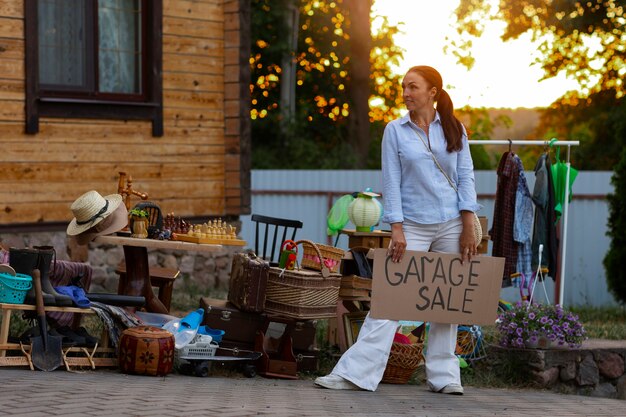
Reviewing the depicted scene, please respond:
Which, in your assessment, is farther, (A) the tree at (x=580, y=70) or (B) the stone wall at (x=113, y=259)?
(A) the tree at (x=580, y=70)

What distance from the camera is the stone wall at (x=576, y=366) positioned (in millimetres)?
9734

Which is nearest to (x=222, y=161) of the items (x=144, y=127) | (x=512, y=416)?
(x=144, y=127)

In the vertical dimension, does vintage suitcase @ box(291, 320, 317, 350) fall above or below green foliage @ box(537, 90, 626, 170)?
below

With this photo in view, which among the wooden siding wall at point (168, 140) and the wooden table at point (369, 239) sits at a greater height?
the wooden siding wall at point (168, 140)

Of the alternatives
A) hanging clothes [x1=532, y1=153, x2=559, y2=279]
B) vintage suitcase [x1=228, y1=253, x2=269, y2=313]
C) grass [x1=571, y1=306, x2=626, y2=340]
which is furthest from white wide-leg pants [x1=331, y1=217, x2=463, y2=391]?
grass [x1=571, y1=306, x2=626, y2=340]

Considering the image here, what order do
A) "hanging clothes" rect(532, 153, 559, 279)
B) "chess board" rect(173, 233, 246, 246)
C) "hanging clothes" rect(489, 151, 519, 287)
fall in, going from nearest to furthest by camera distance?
"chess board" rect(173, 233, 246, 246) < "hanging clothes" rect(489, 151, 519, 287) < "hanging clothes" rect(532, 153, 559, 279)

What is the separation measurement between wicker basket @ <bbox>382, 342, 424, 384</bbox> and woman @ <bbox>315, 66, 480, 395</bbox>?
0.60 metres

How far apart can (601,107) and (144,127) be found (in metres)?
18.3

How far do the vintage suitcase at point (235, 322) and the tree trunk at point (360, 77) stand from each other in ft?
56.1

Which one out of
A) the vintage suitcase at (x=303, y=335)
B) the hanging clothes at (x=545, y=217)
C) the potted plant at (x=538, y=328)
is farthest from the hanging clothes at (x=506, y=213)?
the vintage suitcase at (x=303, y=335)

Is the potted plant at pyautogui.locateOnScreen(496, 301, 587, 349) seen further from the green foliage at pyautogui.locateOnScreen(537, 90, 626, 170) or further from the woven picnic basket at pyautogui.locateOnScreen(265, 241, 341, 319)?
the green foliage at pyautogui.locateOnScreen(537, 90, 626, 170)

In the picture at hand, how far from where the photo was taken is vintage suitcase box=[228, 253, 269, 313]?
8.35 metres

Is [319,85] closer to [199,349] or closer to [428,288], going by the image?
[199,349]

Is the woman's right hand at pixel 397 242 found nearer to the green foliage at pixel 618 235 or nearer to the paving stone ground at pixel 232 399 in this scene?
the paving stone ground at pixel 232 399
